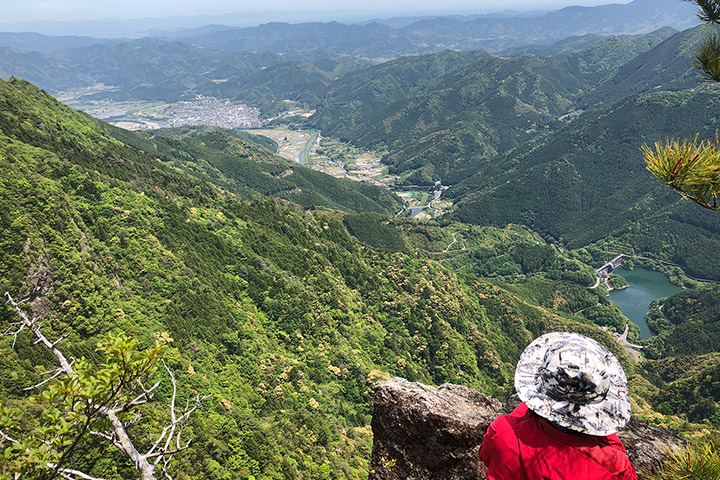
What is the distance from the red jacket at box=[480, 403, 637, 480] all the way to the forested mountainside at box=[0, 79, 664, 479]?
21.8m

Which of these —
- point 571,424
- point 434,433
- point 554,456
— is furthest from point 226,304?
point 571,424

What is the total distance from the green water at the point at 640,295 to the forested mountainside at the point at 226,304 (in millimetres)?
74393

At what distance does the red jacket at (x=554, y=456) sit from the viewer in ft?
16.0

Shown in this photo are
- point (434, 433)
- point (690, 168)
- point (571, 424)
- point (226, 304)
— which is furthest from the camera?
point (226, 304)

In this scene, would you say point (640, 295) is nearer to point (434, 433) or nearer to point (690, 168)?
point (434, 433)

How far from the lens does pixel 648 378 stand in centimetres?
11281

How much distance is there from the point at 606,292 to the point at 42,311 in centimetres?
20173

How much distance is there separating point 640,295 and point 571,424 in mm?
223423

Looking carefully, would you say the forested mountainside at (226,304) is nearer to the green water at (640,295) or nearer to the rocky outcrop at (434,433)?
the rocky outcrop at (434,433)

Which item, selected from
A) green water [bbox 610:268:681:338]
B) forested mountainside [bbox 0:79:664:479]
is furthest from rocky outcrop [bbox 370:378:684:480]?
green water [bbox 610:268:681:338]

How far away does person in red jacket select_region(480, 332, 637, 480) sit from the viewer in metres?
4.88

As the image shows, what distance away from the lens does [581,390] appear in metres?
4.95

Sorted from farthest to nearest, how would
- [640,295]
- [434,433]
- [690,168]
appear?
[640,295] → [434,433] → [690,168]

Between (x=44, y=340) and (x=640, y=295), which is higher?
(x=44, y=340)
